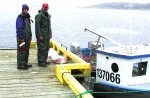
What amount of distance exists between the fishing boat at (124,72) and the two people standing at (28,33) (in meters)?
1.62

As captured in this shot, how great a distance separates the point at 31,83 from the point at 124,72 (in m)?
2.49

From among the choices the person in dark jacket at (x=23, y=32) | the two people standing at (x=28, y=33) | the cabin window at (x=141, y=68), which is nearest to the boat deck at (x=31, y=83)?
the two people standing at (x=28, y=33)

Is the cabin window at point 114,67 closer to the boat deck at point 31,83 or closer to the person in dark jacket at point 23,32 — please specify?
the boat deck at point 31,83

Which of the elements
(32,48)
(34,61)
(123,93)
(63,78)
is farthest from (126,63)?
(32,48)

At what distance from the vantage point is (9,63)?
27.7 feet

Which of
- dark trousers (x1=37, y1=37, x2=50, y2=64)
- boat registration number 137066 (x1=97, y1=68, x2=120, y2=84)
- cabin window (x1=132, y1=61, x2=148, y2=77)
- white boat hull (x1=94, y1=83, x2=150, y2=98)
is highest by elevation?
dark trousers (x1=37, y1=37, x2=50, y2=64)

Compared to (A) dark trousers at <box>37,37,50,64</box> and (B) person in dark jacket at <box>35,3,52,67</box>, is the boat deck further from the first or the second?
(B) person in dark jacket at <box>35,3,52,67</box>

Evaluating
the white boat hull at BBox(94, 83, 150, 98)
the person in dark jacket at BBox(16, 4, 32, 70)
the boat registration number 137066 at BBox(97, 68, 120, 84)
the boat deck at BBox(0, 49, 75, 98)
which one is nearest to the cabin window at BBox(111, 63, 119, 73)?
the boat registration number 137066 at BBox(97, 68, 120, 84)

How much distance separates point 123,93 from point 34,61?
9.87 feet

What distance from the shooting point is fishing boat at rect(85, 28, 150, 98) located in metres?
7.32

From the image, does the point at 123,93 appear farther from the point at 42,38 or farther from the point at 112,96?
the point at 42,38

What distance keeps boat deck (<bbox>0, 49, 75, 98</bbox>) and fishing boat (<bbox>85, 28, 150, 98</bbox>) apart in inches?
54.6

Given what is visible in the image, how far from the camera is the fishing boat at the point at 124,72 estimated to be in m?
7.32

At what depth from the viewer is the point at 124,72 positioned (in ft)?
24.3
